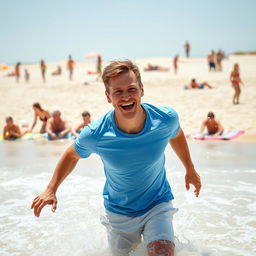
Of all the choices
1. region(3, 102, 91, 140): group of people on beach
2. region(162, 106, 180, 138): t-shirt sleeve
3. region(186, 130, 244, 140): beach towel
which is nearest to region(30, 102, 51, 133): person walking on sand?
region(3, 102, 91, 140): group of people on beach

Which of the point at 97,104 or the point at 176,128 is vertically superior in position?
Result: the point at 176,128

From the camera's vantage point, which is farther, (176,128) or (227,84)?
(227,84)

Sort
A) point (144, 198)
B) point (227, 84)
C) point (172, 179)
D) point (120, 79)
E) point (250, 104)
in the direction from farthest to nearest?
point (227, 84) → point (250, 104) → point (172, 179) → point (144, 198) → point (120, 79)

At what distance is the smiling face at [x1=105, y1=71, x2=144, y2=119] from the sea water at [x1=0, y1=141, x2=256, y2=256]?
114 cm

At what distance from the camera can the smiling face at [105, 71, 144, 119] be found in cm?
238

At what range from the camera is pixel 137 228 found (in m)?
2.63

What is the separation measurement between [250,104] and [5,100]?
1138 cm

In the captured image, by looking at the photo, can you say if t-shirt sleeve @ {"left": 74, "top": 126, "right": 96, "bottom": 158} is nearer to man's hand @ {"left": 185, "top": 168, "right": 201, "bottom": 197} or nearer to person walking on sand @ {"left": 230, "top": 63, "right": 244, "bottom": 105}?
man's hand @ {"left": 185, "top": 168, "right": 201, "bottom": 197}

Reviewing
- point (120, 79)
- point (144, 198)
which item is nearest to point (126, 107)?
point (120, 79)

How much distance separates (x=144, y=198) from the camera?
260 centimetres

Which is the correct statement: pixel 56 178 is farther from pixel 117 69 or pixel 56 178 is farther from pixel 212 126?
pixel 212 126

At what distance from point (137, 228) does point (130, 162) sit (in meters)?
0.60

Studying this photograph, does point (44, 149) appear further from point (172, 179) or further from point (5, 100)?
point (5, 100)

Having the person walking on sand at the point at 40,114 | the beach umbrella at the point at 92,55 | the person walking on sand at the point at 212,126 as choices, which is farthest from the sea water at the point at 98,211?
the beach umbrella at the point at 92,55
